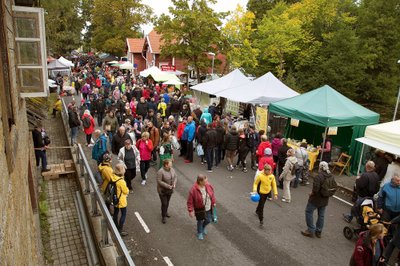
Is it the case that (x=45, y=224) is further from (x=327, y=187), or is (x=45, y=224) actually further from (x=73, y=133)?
(x=327, y=187)

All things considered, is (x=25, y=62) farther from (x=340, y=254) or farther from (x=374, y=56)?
(x=374, y=56)

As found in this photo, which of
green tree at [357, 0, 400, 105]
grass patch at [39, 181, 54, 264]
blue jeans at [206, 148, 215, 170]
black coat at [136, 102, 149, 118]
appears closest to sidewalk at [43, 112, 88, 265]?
grass patch at [39, 181, 54, 264]

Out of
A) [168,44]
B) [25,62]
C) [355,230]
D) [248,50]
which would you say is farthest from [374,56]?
[25,62]

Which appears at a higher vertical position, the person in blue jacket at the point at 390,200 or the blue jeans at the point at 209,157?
the person in blue jacket at the point at 390,200

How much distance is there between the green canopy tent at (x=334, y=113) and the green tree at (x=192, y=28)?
1230 cm

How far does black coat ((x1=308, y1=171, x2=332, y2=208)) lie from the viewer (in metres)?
7.09

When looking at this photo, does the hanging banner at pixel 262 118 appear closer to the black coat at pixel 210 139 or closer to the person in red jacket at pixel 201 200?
the black coat at pixel 210 139

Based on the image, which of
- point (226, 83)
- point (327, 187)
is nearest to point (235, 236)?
point (327, 187)

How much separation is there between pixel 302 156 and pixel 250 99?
522 centimetres

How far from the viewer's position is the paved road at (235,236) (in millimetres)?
6828

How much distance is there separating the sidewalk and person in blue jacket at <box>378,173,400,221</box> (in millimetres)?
6476

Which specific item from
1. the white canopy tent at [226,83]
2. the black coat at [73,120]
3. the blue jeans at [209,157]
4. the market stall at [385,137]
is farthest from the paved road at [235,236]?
the white canopy tent at [226,83]

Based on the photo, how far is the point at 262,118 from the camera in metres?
15.2

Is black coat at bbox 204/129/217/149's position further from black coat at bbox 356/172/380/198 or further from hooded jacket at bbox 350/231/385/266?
hooded jacket at bbox 350/231/385/266
